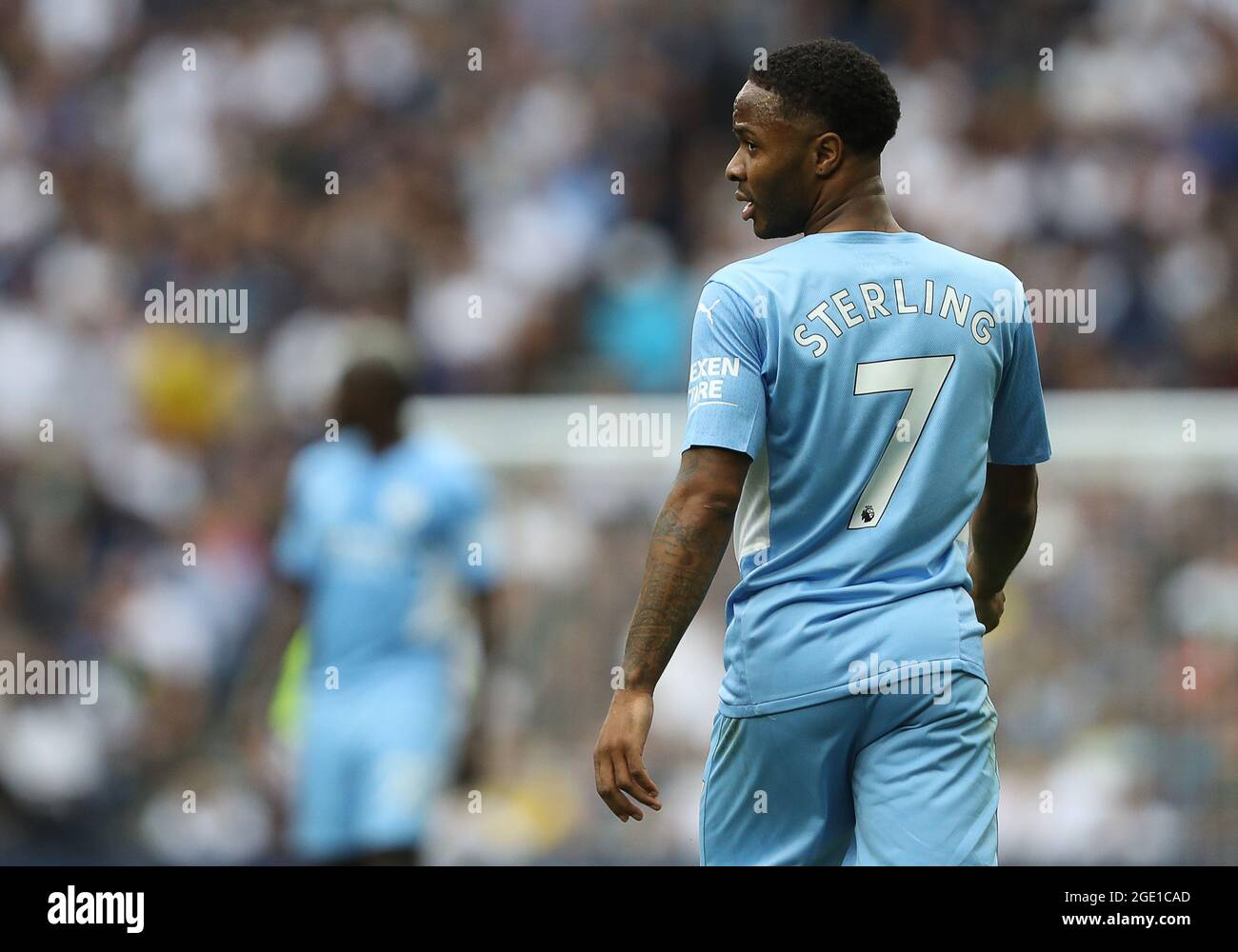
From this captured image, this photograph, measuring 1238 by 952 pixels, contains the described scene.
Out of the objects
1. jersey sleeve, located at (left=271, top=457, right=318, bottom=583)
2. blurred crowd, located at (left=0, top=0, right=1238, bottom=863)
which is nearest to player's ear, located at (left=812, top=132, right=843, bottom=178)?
jersey sleeve, located at (left=271, top=457, right=318, bottom=583)

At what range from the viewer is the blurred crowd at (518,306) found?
23.1ft

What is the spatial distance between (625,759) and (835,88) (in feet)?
4.26

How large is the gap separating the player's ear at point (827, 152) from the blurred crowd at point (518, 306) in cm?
388

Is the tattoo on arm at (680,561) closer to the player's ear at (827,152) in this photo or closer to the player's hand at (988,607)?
the player's ear at (827,152)

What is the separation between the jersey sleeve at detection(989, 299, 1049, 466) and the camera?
339 centimetres

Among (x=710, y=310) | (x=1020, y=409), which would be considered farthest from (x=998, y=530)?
(x=710, y=310)

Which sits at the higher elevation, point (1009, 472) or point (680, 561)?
point (1009, 472)

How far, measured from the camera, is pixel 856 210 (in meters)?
3.34

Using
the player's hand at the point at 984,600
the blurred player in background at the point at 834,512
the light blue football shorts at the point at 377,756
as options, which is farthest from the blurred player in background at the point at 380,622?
the blurred player in background at the point at 834,512

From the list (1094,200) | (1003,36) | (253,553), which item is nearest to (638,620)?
(253,553)

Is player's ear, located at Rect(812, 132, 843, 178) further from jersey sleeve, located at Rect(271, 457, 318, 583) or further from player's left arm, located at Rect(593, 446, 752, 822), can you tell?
jersey sleeve, located at Rect(271, 457, 318, 583)

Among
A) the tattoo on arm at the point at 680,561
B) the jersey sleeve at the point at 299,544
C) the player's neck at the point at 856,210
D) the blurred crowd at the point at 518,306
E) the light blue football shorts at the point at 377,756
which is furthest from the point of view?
the blurred crowd at the point at 518,306

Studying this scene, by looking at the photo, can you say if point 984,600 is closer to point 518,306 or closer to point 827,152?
point 827,152

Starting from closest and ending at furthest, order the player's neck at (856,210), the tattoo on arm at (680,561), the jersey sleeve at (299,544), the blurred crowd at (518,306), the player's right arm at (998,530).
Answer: the tattoo on arm at (680,561), the player's neck at (856,210), the player's right arm at (998,530), the jersey sleeve at (299,544), the blurred crowd at (518,306)
